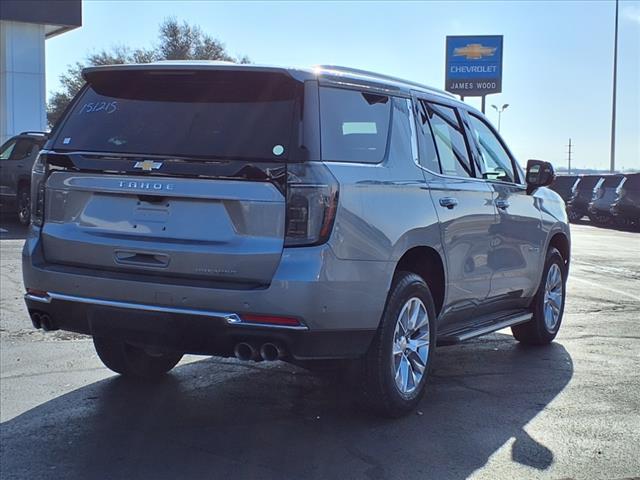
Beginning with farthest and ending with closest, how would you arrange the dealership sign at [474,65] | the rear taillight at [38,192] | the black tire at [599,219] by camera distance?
the dealership sign at [474,65]
the black tire at [599,219]
the rear taillight at [38,192]

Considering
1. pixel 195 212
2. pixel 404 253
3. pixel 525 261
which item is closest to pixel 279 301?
pixel 195 212

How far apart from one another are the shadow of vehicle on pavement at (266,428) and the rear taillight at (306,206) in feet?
4.07

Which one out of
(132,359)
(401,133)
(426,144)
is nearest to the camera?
(401,133)

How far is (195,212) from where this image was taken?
3.84 meters

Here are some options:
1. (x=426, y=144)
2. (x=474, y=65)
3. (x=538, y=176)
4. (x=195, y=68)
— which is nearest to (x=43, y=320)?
(x=195, y=68)

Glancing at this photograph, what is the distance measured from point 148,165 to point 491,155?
10.3 feet

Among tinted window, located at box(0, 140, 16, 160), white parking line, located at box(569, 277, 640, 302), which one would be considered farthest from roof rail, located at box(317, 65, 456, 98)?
tinted window, located at box(0, 140, 16, 160)

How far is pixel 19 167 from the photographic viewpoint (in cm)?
1519

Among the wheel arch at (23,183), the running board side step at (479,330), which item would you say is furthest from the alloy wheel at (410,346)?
the wheel arch at (23,183)

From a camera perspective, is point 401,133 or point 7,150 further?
point 7,150

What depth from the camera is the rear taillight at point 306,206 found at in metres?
3.74

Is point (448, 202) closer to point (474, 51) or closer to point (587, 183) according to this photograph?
point (587, 183)

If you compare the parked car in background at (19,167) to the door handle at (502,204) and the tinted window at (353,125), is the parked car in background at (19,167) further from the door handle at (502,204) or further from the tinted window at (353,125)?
the tinted window at (353,125)

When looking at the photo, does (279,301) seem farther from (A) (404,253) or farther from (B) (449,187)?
(B) (449,187)
